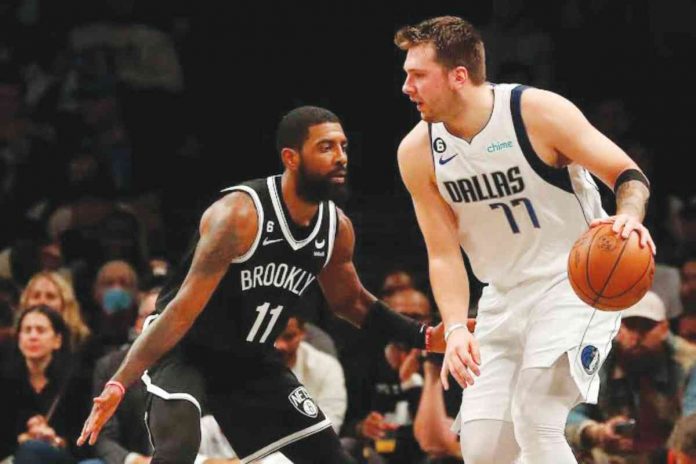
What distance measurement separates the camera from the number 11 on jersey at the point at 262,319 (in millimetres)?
6008

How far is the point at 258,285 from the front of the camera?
5.99 metres

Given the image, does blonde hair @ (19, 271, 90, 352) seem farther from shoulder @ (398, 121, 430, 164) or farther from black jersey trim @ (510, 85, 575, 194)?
black jersey trim @ (510, 85, 575, 194)

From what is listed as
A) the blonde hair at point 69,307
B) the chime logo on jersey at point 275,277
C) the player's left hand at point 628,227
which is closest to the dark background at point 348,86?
the blonde hair at point 69,307

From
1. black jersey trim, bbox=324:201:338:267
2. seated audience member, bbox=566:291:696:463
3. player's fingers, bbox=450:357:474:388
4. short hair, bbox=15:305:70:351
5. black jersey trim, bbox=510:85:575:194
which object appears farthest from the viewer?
short hair, bbox=15:305:70:351

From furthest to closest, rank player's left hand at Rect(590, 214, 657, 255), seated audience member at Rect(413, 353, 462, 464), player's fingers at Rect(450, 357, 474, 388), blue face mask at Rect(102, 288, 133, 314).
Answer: blue face mask at Rect(102, 288, 133, 314), seated audience member at Rect(413, 353, 462, 464), player's fingers at Rect(450, 357, 474, 388), player's left hand at Rect(590, 214, 657, 255)

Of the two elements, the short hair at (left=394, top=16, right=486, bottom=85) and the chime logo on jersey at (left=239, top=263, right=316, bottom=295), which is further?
the chime logo on jersey at (left=239, top=263, right=316, bottom=295)

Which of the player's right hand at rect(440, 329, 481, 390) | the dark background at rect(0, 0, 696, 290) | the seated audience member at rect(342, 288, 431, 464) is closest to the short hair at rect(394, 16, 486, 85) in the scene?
the player's right hand at rect(440, 329, 481, 390)

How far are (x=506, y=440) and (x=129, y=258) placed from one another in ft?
16.7

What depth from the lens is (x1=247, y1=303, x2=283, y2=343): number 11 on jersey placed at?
19.7 feet

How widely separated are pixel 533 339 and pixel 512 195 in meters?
0.55

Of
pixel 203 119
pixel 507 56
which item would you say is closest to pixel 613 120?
pixel 507 56

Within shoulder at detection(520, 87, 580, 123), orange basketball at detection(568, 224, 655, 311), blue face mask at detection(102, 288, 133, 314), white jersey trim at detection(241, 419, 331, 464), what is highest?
shoulder at detection(520, 87, 580, 123)

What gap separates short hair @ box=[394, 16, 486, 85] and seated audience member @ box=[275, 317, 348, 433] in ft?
8.84

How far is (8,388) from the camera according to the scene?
7.95m
